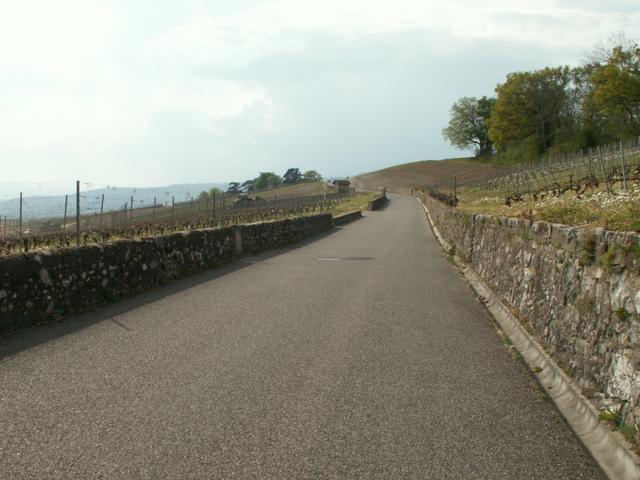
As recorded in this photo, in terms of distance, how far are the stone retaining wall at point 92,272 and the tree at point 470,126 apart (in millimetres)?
130676

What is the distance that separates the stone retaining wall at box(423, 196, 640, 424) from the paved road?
0.48 metres

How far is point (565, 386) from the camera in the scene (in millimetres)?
5559

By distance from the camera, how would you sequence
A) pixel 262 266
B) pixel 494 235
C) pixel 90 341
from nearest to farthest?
pixel 90 341 → pixel 494 235 → pixel 262 266

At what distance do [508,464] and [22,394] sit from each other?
3958mm

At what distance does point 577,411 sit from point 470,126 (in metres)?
141

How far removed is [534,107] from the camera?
9419 centimetres

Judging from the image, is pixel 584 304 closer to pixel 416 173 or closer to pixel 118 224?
pixel 118 224

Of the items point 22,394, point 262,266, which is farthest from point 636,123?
point 22,394

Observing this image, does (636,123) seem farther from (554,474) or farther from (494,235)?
(554,474)

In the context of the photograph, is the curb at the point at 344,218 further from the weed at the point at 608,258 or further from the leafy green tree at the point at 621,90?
the leafy green tree at the point at 621,90

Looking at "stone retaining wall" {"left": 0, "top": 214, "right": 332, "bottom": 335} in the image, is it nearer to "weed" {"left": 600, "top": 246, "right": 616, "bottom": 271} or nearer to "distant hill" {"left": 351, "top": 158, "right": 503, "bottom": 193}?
"weed" {"left": 600, "top": 246, "right": 616, "bottom": 271}

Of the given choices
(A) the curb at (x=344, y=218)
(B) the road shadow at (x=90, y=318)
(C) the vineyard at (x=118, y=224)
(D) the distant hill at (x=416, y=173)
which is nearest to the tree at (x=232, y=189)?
(D) the distant hill at (x=416, y=173)

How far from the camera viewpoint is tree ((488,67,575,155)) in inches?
3639

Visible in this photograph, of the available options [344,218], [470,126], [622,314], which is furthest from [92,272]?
[470,126]
